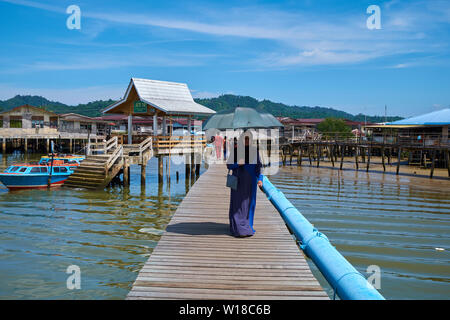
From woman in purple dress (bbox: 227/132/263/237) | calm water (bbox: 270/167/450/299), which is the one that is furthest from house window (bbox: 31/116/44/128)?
woman in purple dress (bbox: 227/132/263/237)

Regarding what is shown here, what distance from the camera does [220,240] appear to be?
7.32 meters

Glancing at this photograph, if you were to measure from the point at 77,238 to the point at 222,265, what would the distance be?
796cm

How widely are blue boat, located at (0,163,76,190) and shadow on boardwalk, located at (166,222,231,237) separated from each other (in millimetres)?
15956

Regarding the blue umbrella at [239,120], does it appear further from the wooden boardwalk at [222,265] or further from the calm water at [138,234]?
the calm water at [138,234]

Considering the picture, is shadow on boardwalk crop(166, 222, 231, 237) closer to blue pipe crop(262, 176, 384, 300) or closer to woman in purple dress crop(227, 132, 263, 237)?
woman in purple dress crop(227, 132, 263, 237)

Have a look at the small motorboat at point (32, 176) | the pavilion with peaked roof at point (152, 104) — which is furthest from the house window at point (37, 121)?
the small motorboat at point (32, 176)

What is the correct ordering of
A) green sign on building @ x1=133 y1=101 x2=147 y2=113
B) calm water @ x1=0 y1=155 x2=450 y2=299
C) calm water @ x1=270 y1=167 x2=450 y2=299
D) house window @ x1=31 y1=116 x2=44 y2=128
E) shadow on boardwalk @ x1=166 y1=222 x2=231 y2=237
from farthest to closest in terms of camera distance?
1. house window @ x1=31 y1=116 x2=44 y2=128
2. green sign on building @ x1=133 y1=101 x2=147 y2=113
3. calm water @ x1=270 y1=167 x2=450 y2=299
4. calm water @ x1=0 y1=155 x2=450 y2=299
5. shadow on boardwalk @ x1=166 y1=222 x2=231 y2=237

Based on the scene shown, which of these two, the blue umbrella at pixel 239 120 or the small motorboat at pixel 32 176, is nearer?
the blue umbrella at pixel 239 120

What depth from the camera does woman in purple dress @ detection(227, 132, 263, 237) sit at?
737 centimetres

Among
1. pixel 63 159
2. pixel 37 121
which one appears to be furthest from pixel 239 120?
pixel 37 121

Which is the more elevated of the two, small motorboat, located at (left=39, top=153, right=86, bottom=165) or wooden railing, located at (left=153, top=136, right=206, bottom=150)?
wooden railing, located at (left=153, top=136, right=206, bottom=150)

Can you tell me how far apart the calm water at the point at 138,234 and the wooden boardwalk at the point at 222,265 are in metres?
2.09

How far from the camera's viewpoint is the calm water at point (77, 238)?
8656 millimetres
